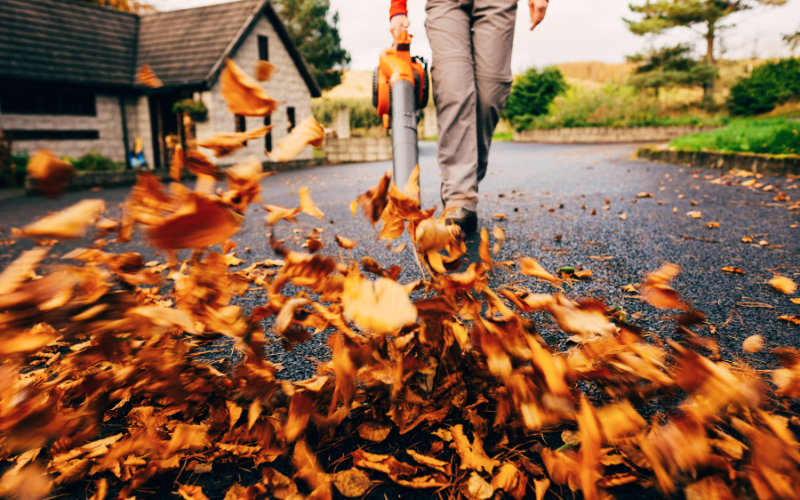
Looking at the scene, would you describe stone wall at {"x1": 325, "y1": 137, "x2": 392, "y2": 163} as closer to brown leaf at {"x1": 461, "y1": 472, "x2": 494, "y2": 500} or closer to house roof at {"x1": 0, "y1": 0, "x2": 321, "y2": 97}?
house roof at {"x1": 0, "y1": 0, "x2": 321, "y2": 97}

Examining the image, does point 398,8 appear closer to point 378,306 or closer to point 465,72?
point 465,72

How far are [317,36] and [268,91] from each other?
16.2m

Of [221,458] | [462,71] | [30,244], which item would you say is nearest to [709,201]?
[462,71]

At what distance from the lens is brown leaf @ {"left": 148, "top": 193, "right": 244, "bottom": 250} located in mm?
682

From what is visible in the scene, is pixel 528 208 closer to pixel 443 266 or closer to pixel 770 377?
pixel 770 377

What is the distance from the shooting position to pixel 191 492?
2.64 ft

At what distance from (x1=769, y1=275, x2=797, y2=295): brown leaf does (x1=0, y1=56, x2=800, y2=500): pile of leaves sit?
0.79 meters

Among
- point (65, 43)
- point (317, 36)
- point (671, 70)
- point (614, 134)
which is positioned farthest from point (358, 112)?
point (671, 70)

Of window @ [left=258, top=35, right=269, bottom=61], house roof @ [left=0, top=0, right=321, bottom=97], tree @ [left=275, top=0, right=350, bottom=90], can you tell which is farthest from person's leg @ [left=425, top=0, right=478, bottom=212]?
tree @ [left=275, top=0, right=350, bottom=90]

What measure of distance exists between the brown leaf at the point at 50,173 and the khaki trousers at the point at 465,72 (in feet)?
6.52

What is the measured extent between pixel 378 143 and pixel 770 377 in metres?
15.1

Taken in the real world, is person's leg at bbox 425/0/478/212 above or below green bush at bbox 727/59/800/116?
below

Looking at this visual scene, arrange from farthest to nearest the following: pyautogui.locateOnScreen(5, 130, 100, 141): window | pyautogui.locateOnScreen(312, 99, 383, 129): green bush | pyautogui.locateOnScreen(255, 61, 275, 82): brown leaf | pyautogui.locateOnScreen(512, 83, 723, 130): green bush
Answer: pyautogui.locateOnScreen(312, 99, 383, 129): green bush, pyautogui.locateOnScreen(512, 83, 723, 130): green bush, pyautogui.locateOnScreen(5, 130, 100, 141): window, pyautogui.locateOnScreen(255, 61, 275, 82): brown leaf

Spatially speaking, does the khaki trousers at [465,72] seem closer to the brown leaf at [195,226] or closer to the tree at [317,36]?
the brown leaf at [195,226]
